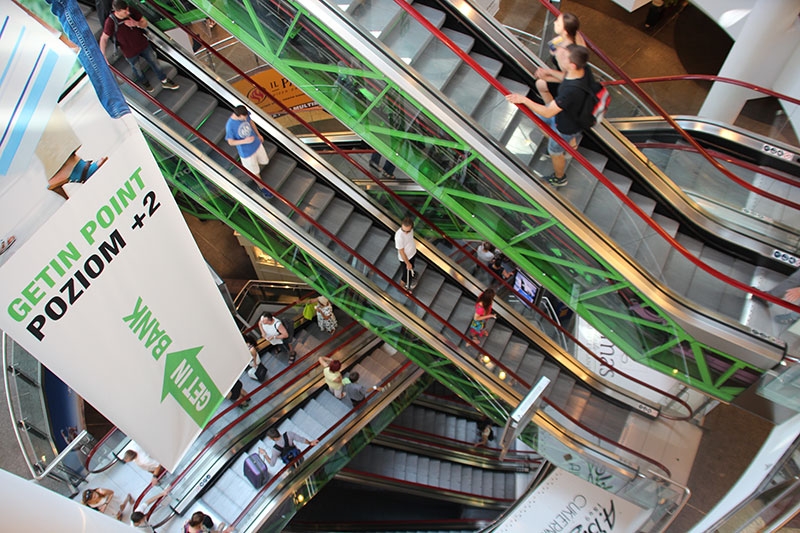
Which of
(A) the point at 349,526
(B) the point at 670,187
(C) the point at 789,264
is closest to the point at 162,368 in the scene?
(B) the point at 670,187

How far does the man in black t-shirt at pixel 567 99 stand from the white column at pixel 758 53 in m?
5.71

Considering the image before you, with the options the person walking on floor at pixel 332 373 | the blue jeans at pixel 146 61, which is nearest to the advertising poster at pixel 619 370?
the person walking on floor at pixel 332 373

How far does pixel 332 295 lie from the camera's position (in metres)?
9.40

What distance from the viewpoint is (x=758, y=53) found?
11.2m

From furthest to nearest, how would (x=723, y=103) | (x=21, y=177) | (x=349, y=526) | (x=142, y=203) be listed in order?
(x=349, y=526)
(x=723, y=103)
(x=142, y=203)
(x=21, y=177)

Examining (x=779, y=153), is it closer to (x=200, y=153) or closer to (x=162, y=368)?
(x=200, y=153)

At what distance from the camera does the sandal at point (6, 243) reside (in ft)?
10.7

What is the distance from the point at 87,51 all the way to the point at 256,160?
4.88 m

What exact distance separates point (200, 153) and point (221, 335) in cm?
365

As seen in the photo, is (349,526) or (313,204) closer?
(313,204)

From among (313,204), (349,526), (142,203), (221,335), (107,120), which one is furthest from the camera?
(349,526)

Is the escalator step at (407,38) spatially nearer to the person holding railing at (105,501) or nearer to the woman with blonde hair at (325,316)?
the woman with blonde hair at (325,316)

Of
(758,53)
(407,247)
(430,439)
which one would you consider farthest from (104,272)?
(758,53)

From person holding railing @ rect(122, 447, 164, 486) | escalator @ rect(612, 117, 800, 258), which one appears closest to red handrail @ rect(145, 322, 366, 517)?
person holding railing @ rect(122, 447, 164, 486)
